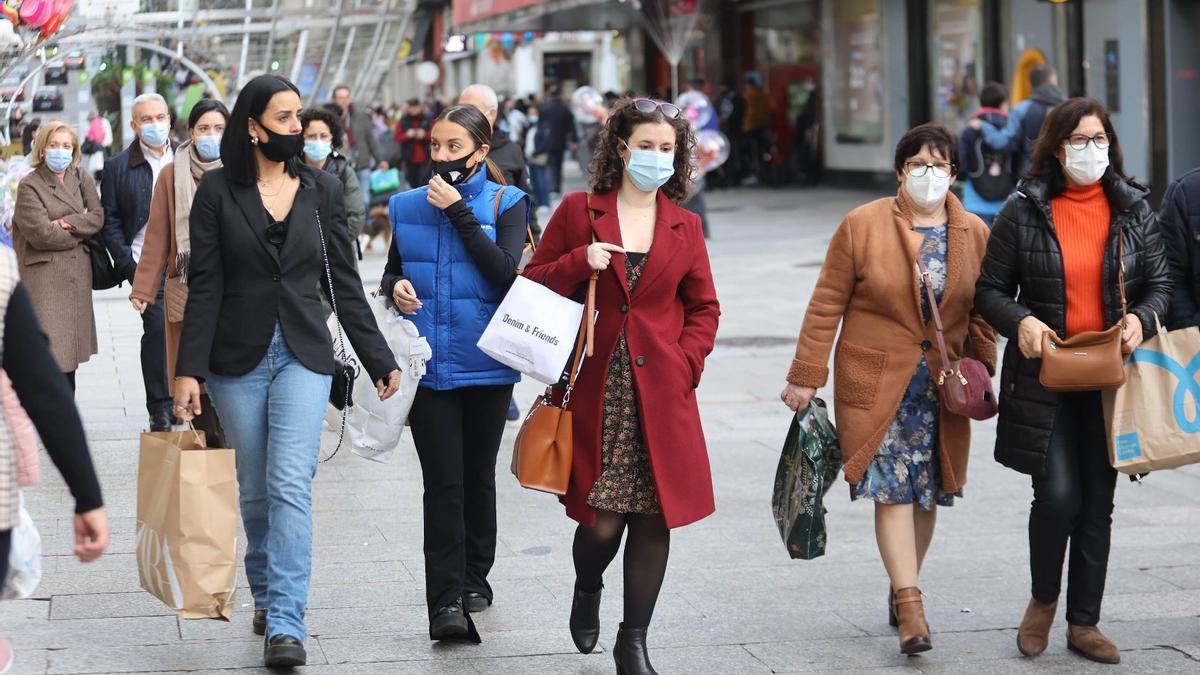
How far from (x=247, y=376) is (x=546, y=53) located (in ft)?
177

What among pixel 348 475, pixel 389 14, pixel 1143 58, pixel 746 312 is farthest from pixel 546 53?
pixel 348 475

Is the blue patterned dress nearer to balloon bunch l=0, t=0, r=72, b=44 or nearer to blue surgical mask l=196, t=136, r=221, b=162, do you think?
Answer: blue surgical mask l=196, t=136, r=221, b=162

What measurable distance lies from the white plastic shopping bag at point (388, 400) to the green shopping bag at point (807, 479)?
4.02ft

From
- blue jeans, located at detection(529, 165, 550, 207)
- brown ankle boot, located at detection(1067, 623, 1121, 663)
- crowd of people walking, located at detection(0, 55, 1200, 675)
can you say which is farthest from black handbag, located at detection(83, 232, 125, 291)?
blue jeans, located at detection(529, 165, 550, 207)

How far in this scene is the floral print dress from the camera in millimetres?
5000

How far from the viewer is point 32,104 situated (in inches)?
559

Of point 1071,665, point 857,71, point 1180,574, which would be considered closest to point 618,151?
point 1071,665

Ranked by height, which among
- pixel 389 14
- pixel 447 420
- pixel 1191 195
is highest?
pixel 389 14

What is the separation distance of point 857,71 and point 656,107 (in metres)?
24.2

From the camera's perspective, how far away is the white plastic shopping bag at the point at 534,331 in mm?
5000

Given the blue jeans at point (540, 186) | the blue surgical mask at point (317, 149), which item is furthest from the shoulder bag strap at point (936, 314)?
the blue jeans at point (540, 186)

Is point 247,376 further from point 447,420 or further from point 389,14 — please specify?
point 389,14

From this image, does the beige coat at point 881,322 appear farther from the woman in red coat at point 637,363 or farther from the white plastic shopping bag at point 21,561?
the white plastic shopping bag at point 21,561

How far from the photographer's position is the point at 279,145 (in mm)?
5059
